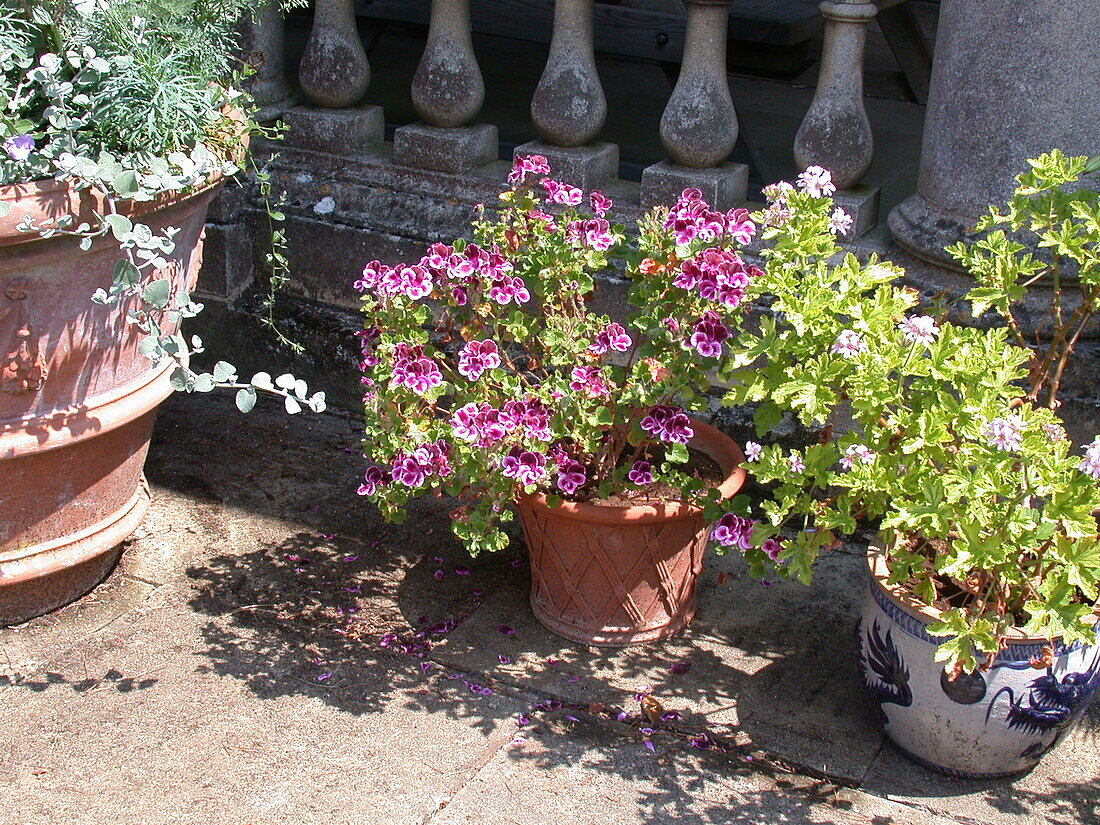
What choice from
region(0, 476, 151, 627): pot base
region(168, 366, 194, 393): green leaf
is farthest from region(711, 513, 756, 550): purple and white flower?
region(0, 476, 151, 627): pot base

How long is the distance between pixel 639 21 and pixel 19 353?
12.5 feet

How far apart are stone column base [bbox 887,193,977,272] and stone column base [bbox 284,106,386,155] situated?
5.21 feet

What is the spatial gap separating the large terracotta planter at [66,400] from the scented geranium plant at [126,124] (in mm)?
56

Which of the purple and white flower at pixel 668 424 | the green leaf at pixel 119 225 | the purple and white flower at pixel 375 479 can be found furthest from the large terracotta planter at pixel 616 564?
the green leaf at pixel 119 225

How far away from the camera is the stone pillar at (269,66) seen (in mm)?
3715

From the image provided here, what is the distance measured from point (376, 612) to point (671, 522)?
74cm

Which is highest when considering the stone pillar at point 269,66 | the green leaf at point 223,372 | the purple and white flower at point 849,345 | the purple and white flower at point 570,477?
the stone pillar at point 269,66

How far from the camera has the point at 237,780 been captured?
2469 mm

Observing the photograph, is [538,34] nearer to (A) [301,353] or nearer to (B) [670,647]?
(A) [301,353]

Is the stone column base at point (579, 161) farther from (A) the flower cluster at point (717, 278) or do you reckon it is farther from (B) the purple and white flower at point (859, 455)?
(B) the purple and white flower at point (859, 455)

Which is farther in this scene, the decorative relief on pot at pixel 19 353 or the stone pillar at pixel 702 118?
the stone pillar at pixel 702 118

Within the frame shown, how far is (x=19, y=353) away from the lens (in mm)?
2506

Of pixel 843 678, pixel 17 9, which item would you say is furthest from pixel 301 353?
pixel 843 678

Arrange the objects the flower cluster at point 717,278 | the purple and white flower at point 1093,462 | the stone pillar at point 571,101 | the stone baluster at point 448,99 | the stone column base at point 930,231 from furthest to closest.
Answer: the stone baluster at point 448,99 < the stone pillar at point 571,101 < the stone column base at point 930,231 < the flower cluster at point 717,278 < the purple and white flower at point 1093,462
